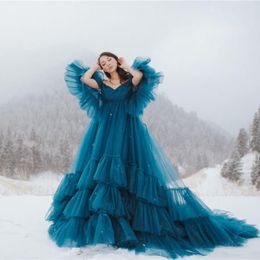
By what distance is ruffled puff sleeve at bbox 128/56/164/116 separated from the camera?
4.33 metres

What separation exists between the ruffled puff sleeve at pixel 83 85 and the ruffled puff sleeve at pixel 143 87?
41cm

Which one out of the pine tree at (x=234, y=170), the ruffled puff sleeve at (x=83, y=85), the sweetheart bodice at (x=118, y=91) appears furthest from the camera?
the pine tree at (x=234, y=170)

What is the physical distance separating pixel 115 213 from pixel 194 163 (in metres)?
91.8

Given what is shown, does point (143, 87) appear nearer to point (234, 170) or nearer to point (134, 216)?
point (134, 216)

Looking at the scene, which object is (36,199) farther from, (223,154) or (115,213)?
(223,154)

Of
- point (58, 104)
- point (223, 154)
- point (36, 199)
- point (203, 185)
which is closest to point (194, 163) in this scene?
point (223, 154)

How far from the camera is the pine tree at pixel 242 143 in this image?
4562 centimetres

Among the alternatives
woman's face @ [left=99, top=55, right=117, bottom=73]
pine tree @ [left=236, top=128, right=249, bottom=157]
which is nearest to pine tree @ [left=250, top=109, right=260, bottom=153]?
pine tree @ [left=236, top=128, right=249, bottom=157]

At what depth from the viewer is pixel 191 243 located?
156 inches

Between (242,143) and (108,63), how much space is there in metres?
44.2

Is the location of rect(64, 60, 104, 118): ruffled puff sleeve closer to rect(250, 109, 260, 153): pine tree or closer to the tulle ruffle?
the tulle ruffle

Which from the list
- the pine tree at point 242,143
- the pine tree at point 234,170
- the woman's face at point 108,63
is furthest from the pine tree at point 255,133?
the woman's face at point 108,63

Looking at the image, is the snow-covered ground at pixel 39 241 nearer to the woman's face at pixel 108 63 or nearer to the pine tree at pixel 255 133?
the woman's face at pixel 108 63

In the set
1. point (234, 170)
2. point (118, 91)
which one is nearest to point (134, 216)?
point (118, 91)
